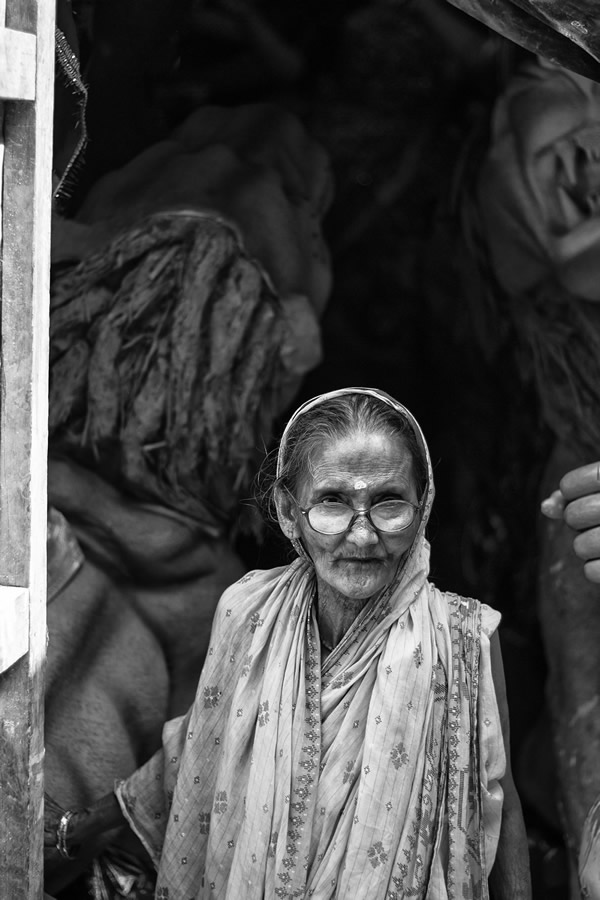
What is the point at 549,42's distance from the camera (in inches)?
90.5

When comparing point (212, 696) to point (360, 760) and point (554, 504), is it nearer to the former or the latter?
point (360, 760)

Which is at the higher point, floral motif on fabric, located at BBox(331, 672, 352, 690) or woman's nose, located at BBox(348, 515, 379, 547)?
woman's nose, located at BBox(348, 515, 379, 547)

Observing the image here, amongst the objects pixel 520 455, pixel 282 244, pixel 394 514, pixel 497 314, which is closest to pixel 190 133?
pixel 282 244

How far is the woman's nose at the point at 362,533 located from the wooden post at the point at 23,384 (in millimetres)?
634

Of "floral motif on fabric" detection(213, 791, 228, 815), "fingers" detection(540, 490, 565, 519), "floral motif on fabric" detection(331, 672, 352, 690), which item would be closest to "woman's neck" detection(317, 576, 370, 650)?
"floral motif on fabric" detection(331, 672, 352, 690)

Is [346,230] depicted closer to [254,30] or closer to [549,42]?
[254,30]

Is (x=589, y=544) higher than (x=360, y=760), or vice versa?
(x=589, y=544)

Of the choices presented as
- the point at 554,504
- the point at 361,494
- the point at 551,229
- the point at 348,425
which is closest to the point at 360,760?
the point at 361,494

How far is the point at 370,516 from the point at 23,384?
76cm

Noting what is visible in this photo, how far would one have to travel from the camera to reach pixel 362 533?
215 cm

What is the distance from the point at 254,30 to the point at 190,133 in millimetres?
428

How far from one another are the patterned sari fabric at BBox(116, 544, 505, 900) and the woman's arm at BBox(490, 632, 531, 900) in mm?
68

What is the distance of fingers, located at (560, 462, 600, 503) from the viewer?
2.62 m

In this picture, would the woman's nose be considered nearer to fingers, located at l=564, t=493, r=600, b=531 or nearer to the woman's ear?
the woman's ear
